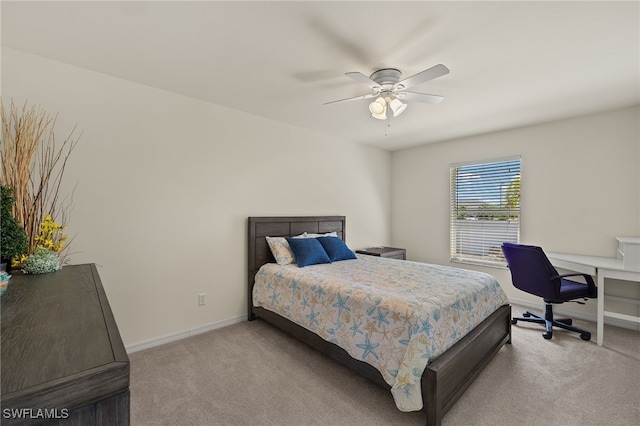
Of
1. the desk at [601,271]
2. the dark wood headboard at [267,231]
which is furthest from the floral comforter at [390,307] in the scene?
the desk at [601,271]

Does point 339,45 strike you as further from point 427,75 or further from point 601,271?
point 601,271

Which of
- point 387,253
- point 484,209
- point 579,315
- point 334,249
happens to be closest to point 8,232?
point 334,249

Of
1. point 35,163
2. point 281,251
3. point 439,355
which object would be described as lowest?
point 439,355

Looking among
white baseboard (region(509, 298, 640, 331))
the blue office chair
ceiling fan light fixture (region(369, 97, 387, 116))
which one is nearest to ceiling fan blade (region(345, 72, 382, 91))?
ceiling fan light fixture (region(369, 97, 387, 116))

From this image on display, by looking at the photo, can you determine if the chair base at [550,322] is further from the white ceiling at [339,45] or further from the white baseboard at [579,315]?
the white ceiling at [339,45]

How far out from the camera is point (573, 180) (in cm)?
346

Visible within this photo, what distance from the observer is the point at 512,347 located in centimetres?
270

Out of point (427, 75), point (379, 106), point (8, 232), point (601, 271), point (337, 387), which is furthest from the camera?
point (601, 271)

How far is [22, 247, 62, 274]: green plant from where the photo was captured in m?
1.56

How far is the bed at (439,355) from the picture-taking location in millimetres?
1679

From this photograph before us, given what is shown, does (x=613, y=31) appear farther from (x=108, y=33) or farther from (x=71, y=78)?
(x=71, y=78)

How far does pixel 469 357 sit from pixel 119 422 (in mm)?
2132

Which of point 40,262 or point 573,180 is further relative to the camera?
point 573,180

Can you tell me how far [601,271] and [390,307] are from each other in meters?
2.42
